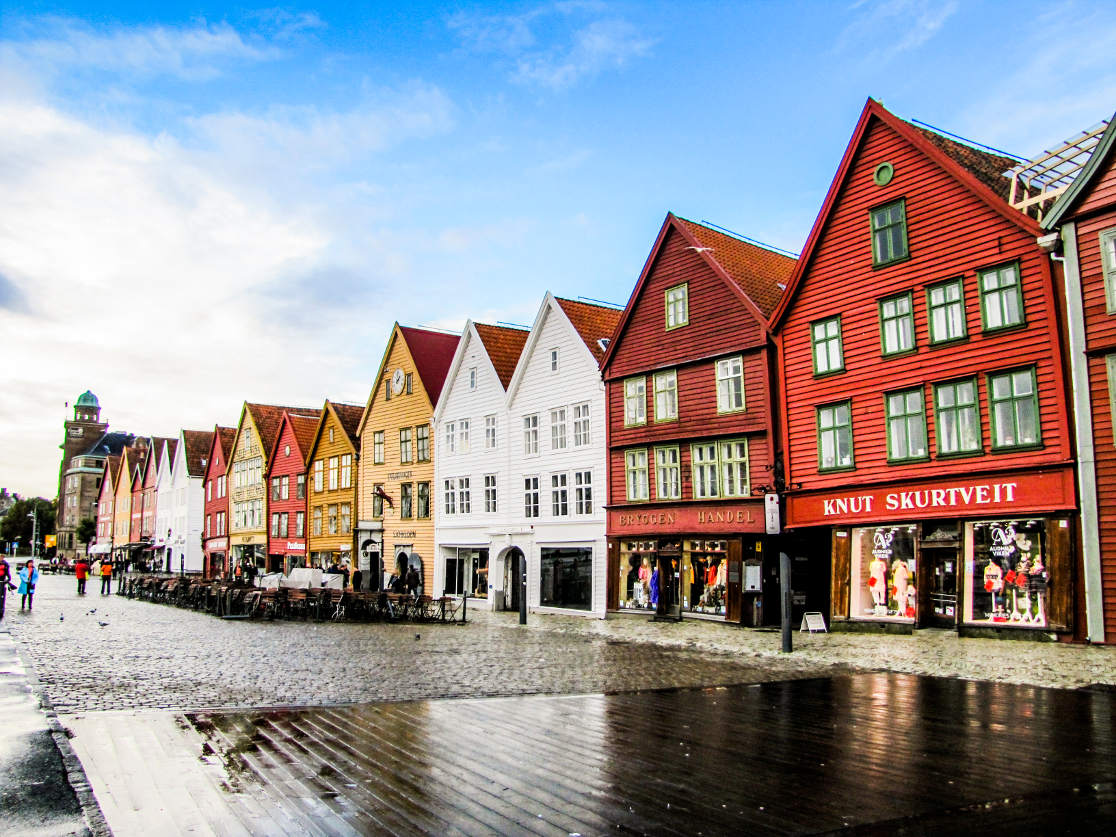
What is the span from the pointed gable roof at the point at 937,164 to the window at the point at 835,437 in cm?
325

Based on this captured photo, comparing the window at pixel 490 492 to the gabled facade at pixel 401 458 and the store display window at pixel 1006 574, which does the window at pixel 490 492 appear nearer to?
the gabled facade at pixel 401 458

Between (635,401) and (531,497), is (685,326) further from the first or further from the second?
(531,497)

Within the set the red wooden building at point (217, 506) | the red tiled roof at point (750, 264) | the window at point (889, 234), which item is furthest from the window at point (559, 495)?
the red wooden building at point (217, 506)

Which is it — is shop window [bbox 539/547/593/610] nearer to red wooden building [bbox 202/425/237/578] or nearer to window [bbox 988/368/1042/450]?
window [bbox 988/368/1042/450]

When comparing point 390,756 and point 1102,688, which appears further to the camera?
point 1102,688

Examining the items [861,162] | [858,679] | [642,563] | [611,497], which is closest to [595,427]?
[611,497]

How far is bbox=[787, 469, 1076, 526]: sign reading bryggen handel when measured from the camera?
19.3m

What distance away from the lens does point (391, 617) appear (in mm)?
28109

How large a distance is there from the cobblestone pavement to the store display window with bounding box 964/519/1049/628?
82 cm

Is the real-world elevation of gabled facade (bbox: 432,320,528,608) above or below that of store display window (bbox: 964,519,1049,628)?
above

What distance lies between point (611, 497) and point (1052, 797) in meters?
24.5

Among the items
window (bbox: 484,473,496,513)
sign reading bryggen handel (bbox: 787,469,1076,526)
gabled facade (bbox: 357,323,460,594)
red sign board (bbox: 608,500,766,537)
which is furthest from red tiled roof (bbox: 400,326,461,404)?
sign reading bryggen handel (bbox: 787,469,1076,526)

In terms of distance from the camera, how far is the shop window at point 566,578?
32656 mm

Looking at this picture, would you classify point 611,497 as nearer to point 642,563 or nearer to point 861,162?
point 642,563
